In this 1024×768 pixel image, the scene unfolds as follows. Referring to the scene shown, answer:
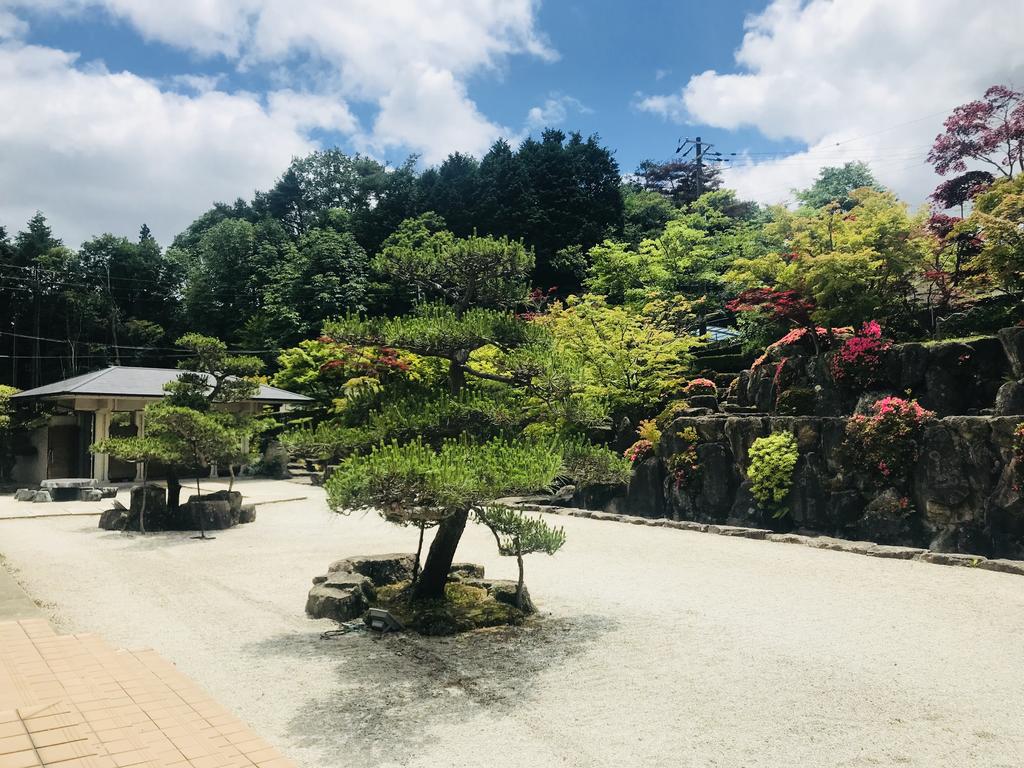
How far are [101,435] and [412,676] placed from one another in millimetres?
18658

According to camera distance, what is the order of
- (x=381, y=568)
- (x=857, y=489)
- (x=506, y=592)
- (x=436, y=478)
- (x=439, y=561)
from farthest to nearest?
1. (x=857, y=489)
2. (x=381, y=568)
3. (x=506, y=592)
4. (x=439, y=561)
5. (x=436, y=478)

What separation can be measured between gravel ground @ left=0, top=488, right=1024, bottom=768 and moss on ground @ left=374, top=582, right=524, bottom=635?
217 mm

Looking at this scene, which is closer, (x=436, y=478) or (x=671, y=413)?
(x=436, y=478)

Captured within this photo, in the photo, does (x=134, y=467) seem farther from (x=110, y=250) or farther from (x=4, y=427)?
(x=110, y=250)

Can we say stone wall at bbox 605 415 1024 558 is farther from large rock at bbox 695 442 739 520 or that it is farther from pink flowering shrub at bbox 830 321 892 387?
pink flowering shrub at bbox 830 321 892 387

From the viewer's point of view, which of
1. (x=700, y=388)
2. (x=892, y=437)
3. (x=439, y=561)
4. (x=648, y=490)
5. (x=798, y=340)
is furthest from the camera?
(x=700, y=388)

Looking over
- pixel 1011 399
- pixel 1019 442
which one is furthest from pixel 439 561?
pixel 1011 399

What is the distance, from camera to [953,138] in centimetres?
1769

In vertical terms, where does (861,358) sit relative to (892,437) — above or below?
above

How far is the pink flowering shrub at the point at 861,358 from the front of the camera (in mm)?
12258

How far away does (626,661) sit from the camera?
5.36 m

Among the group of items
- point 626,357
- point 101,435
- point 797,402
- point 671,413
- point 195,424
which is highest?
point 626,357

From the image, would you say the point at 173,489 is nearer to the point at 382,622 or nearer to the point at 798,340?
the point at 382,622

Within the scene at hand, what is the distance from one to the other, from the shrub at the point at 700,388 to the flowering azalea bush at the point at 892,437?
5.90m
